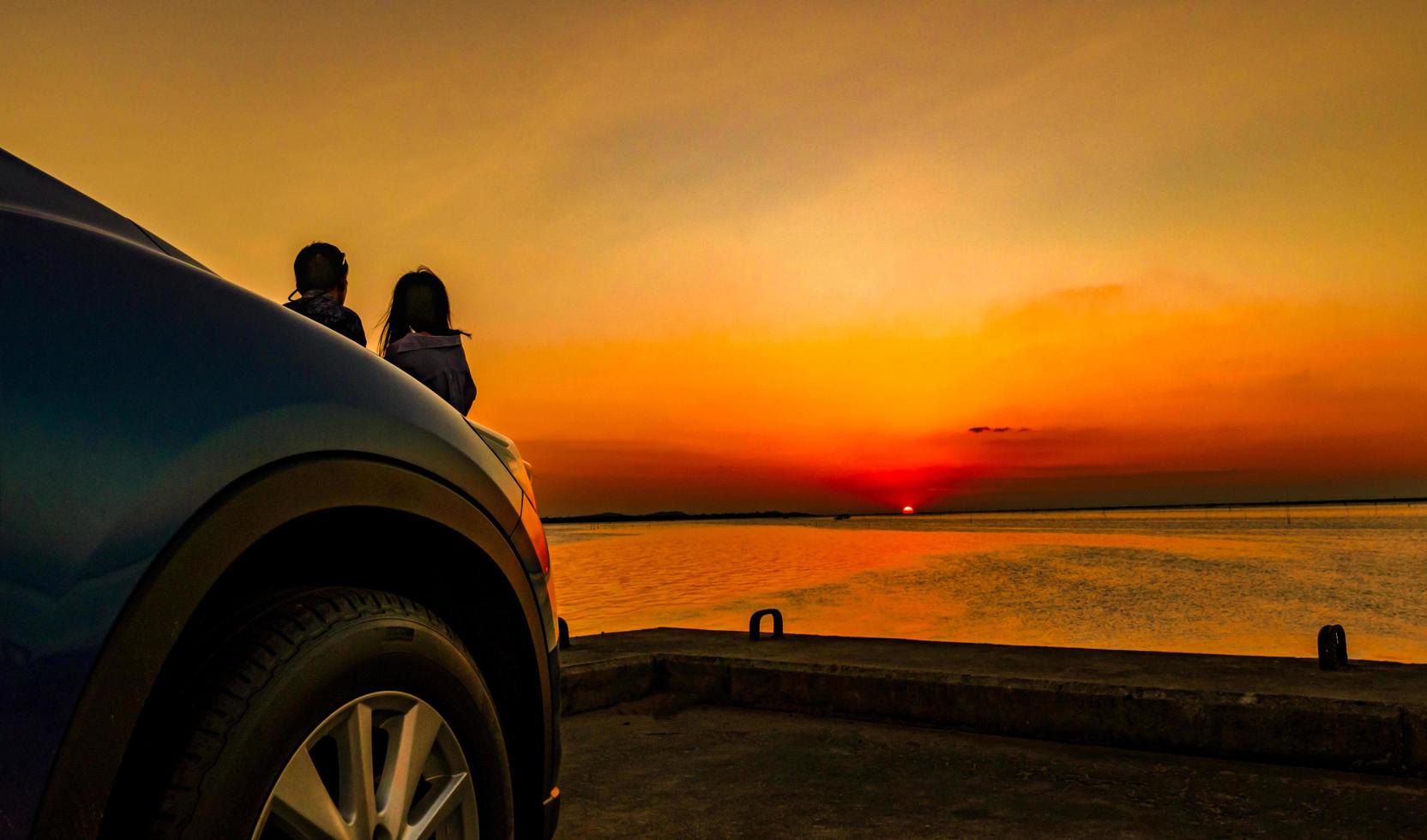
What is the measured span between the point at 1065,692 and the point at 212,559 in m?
4.26

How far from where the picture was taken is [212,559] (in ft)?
4.19

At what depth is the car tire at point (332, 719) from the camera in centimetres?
128

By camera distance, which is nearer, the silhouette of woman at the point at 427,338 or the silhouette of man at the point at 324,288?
the silhouette of man at the point at 324,288

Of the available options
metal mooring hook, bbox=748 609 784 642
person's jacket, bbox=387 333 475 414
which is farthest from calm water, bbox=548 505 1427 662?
person's jacket, bbox=387 333 475 414

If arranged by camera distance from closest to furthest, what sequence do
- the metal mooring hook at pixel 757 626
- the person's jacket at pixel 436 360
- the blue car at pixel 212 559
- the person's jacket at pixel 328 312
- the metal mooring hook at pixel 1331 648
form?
the blue car at pixel 212 559 < the person's jacket at pixel 328 312 < the person's jacket at pixel 436 360 < the metal mooring hook at pixel 1331 648 < the metal mooring hook at pixel 757 626

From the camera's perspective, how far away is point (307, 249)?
3283mm

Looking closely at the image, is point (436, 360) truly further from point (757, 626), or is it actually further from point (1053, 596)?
point (1053, 596)

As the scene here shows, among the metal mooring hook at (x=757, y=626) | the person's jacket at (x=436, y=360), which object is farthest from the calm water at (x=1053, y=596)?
the person's jacket at (x=436, y=360)

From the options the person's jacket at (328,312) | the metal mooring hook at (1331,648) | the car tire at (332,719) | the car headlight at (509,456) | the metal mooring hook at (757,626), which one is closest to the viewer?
the car tire at (332,719)

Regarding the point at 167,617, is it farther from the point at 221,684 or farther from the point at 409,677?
the point at 409,677

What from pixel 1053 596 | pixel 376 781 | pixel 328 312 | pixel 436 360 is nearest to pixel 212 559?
pixel 376 781

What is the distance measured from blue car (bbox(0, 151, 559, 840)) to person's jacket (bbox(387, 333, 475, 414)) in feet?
5.11

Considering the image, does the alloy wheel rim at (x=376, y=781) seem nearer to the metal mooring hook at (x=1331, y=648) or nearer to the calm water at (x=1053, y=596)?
the metal mooring hook at (x=1331, y=648)

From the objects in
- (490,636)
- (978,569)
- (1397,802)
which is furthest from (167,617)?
(978,569)
